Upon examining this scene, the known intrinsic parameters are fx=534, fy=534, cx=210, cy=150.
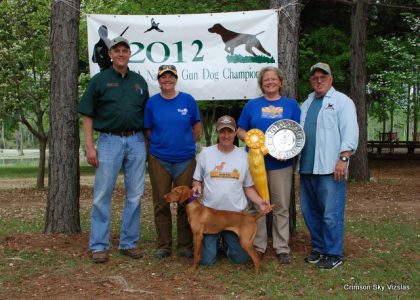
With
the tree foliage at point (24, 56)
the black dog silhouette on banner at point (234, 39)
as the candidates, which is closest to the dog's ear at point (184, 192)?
the black dog silhouette on banner at point (234, 39)

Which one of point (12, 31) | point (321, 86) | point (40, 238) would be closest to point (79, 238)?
point (40, 238)

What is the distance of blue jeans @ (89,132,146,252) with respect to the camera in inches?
213

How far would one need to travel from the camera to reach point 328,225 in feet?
17.4

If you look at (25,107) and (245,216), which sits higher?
(25,107)

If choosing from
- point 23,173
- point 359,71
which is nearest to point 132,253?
point 359,71

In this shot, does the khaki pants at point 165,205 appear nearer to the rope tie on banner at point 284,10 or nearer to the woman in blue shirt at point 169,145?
the woman in blue shirt at point 169,145

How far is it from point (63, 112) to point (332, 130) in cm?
309

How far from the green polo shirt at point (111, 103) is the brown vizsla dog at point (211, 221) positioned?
863mm

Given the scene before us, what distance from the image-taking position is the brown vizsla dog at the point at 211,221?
514cm

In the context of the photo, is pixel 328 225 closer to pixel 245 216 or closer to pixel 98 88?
pixel 245 216

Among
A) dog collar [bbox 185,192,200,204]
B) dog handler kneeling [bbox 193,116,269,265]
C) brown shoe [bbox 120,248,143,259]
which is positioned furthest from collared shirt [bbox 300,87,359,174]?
brown shoe [bbox 120,248,143,259]

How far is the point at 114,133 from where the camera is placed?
17.8 ft

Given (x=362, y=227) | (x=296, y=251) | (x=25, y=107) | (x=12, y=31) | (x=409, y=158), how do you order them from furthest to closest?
(x=409, y=158), (x=25, y=107), (x=12, y=31), (x=362, y=227), (x=296, y=251)

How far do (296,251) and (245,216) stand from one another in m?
1.10
